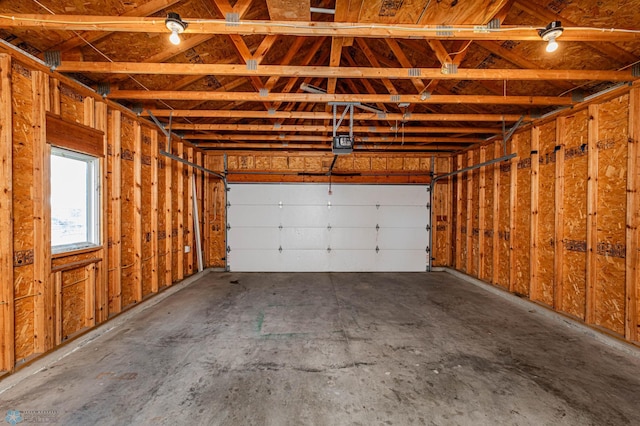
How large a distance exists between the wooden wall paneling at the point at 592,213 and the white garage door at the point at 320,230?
3.56m

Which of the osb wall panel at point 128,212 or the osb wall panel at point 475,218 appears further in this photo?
the osb wall panel at point 475,218

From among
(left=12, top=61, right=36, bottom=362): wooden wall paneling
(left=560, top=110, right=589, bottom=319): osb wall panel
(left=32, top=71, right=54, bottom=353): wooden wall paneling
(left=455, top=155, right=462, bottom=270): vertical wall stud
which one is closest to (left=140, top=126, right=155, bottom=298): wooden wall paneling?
(left=32, top=71, right=54, bottom=353): wooden wall paneling

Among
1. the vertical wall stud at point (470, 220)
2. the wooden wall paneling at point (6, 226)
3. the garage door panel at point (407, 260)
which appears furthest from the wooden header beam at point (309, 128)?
the garage door panel at point (407, 260)

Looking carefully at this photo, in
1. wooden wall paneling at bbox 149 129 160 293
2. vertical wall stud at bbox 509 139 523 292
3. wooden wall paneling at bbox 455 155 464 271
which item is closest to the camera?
wooden wall paneling at bbox 149 129 160 293

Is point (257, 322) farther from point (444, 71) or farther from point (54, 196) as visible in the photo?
point (444, 71)

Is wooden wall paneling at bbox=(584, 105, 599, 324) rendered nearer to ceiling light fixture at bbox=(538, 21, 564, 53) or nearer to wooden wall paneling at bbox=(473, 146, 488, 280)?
ceiling light fixture at bbox=(538, 21, 564, 53)

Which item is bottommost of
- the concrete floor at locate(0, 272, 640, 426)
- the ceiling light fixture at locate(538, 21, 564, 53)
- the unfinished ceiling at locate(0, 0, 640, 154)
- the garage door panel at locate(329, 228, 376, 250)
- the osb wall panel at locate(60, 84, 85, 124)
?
the concrete floor at locate(0, 272, 640, 426)

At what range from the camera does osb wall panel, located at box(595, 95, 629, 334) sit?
3.11 m

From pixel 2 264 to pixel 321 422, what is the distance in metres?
3.21

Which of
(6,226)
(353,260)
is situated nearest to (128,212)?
(6,226)

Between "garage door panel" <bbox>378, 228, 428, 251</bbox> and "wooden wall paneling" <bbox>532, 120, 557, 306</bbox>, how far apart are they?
2.74 metres

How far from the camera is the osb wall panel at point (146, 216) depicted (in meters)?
4.46

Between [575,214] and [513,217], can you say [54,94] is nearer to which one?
[575,214]

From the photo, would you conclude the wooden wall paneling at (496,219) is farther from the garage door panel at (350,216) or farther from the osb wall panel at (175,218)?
the osb wall panel at (175,218)
